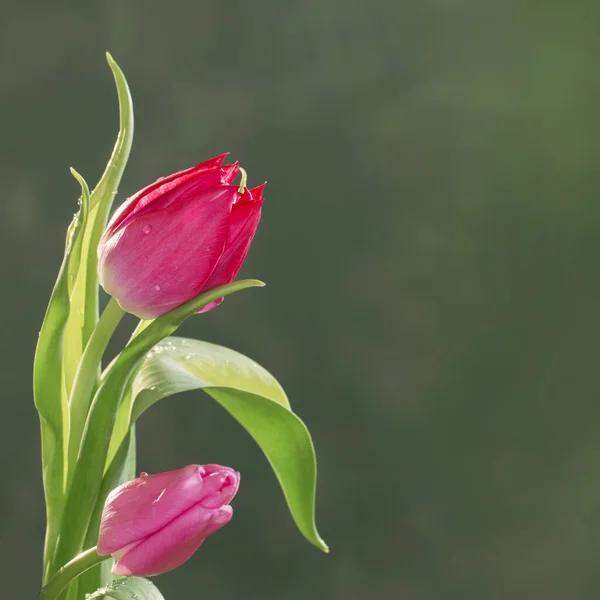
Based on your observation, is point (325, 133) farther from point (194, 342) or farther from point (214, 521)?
point (214, 521)

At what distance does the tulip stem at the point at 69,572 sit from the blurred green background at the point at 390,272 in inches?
37.7

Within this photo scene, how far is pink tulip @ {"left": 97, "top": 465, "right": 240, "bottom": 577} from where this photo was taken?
0.37 m

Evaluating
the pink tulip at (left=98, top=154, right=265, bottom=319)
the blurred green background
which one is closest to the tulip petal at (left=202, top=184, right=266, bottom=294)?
the pink tulip at (left=98, top=154, right=265, bottom=319)

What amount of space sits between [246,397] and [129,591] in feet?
0.33

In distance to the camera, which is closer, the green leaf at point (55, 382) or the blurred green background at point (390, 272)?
the green leaf at point (55, 382)

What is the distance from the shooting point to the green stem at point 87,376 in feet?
1.38

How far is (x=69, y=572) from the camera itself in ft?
1.30

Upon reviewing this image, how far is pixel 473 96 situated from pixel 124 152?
3.56ft

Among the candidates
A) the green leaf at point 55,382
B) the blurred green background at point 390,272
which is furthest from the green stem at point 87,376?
the blurred green background at point 390,272

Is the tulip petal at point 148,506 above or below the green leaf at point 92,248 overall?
below

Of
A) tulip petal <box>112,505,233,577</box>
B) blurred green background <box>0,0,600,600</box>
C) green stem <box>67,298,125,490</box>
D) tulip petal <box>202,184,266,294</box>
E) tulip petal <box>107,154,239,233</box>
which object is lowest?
blurred green background <box>0,0,600,600</box>

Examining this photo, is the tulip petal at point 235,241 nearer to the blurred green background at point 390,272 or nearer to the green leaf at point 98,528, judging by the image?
the green leaf at point 98,528

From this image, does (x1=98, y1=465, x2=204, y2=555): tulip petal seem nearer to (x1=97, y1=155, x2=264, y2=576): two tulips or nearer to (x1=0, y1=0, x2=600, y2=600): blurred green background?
(x1=97, y1=155, x2=264, y2=576): two tulips

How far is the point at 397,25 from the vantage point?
1438 millimetres
